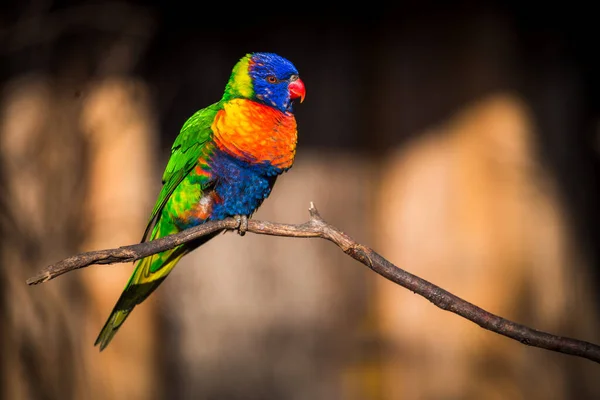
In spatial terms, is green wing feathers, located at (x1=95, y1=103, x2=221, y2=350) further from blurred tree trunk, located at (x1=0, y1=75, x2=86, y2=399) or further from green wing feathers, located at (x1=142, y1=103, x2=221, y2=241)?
blurred tree trunk, located at (x1=0, y1=75, x2=86, y2=399)

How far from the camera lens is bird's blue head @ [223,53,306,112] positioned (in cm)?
147

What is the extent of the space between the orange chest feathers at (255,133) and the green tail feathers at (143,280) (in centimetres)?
37

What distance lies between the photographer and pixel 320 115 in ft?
10.7

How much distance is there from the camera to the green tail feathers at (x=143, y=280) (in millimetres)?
1615

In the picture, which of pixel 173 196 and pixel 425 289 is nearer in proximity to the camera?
pixel 425 289

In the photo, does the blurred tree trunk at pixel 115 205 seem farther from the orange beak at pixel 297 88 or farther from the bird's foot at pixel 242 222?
the orange beak at pixel 297 88

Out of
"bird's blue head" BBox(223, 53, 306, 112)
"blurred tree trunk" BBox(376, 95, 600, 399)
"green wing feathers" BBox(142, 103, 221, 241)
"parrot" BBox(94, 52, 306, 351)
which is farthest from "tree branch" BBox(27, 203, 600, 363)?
"blurred tree trunk" BBox(376, 95, 600, 399)

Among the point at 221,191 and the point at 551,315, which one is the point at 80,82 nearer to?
the point at 221,191

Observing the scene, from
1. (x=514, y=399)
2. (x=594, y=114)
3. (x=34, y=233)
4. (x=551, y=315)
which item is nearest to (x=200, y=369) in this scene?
(x=34, y=233)

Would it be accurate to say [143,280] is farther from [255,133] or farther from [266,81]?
[266,81]

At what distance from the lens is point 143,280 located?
1769 mm

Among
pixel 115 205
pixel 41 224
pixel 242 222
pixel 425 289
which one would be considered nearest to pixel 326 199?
pixel 115 205

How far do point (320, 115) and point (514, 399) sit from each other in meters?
1.76

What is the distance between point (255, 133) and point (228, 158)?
133 mm
